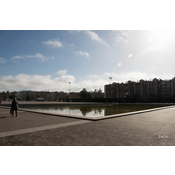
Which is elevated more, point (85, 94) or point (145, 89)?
point (145, 89)

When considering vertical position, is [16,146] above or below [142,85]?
below

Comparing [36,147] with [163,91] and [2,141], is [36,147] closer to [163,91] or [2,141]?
[2,141]

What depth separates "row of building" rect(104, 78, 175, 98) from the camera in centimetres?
9525

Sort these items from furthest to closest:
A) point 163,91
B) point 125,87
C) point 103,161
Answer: point 125,87 < point 163,91 < point 103,161

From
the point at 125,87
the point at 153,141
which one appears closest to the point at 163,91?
the point at 125,87

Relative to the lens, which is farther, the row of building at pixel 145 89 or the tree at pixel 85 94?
the row of building at pixel 145 89

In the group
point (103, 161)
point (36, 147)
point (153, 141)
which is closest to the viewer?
Answer: point (103, 161)

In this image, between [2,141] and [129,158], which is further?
[2,141]

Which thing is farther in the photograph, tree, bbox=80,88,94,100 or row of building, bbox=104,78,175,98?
row of building, bbox=104,78,175,98

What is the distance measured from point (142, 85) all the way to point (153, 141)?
10470cm

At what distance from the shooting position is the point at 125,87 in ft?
366

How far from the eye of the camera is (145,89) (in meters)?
102

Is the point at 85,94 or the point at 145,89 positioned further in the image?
the point at 145,89

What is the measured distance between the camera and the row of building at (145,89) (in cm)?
9525
